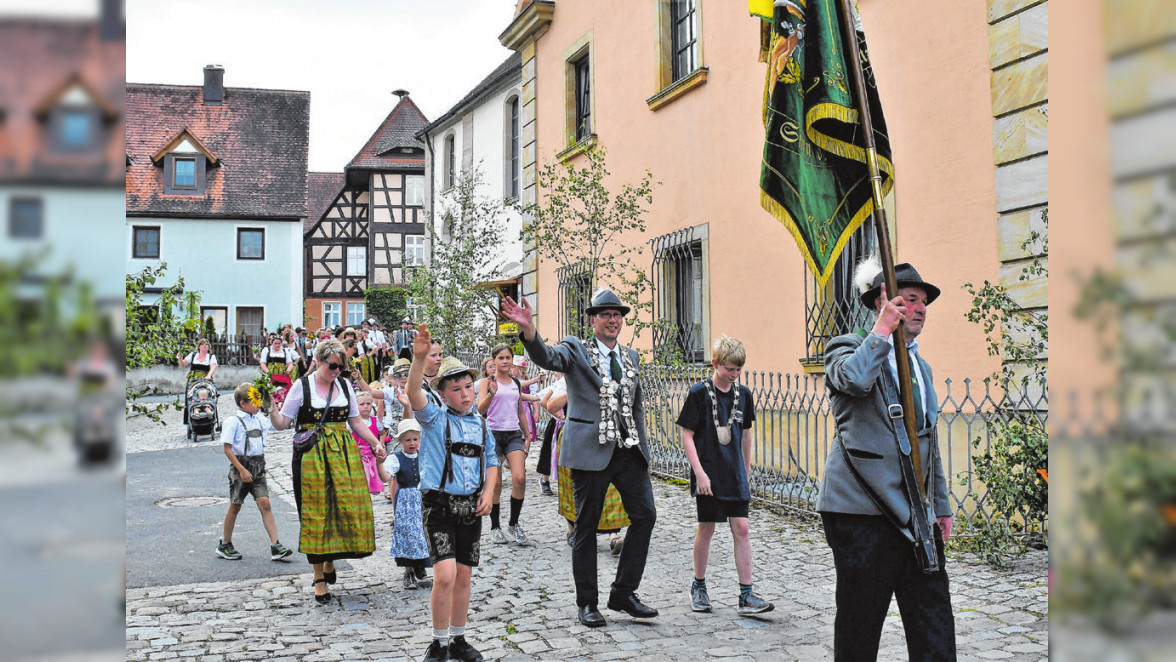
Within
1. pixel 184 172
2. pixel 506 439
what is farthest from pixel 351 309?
pixel 506 439

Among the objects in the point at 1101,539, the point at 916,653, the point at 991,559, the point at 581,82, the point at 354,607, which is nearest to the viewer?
the point at 1101,539

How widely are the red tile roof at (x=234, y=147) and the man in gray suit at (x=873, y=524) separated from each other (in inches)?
1596

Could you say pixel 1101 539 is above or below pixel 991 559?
above

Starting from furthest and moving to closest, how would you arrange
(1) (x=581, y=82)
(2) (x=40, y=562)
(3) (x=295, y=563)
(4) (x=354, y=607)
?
(1) (x=581, y=82), (3) (x=295, y=563), (4) (x=354, y=607), (2) (x=40, y=562)

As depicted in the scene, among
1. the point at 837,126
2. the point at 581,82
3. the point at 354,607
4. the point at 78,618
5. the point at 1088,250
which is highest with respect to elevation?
the point at 581,82

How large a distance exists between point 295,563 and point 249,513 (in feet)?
9.45

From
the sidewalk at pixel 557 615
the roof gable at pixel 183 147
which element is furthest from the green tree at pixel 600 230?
the roof gable at pixel 183 147

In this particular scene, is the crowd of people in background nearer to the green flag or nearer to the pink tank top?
the pink tank top

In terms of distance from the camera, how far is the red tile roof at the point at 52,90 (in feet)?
2.56

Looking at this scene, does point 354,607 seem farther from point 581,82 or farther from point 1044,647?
point 581,82

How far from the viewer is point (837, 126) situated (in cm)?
390

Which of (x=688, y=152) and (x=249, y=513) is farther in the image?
(x=688, y=152)

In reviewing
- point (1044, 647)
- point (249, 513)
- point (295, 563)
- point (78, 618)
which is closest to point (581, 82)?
point (249, 513)

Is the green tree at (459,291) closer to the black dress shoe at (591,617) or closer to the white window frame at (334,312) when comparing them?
the black dress shoe at (591,617)
